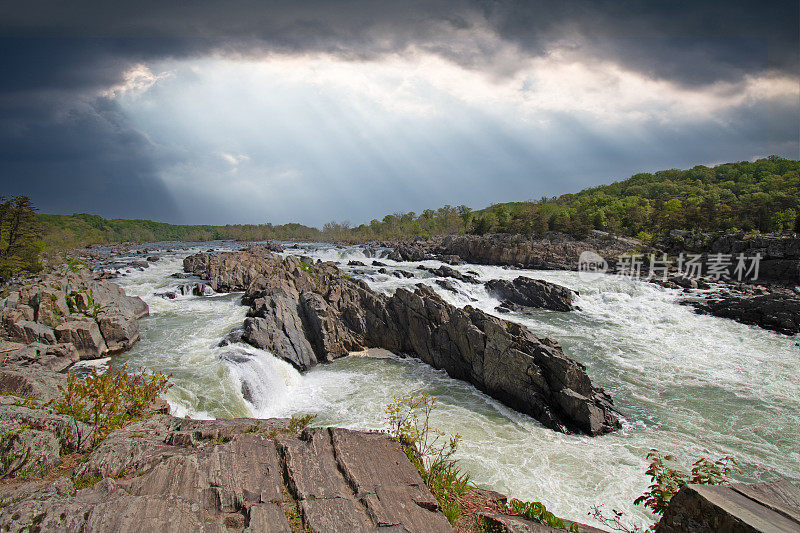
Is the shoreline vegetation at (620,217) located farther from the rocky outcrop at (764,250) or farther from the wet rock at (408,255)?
the wet rock at (408,255)

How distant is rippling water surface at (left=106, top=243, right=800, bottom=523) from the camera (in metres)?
10.2

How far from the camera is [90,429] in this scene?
6316 mm

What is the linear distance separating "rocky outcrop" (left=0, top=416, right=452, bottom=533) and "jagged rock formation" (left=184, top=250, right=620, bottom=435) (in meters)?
9.25

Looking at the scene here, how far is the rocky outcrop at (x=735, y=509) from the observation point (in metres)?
3.34

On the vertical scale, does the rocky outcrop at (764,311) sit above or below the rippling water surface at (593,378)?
above

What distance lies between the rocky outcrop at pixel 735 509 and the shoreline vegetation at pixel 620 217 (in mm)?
41304

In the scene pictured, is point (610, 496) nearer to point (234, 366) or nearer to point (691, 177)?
point (234, 366)

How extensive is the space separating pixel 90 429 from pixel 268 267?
28445mm

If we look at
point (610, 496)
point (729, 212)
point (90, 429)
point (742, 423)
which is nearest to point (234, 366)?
point (90, 429)

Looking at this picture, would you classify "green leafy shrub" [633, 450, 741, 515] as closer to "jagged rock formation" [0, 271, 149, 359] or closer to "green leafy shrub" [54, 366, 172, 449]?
"green leafy shrub" [54, 366, 172, 449]

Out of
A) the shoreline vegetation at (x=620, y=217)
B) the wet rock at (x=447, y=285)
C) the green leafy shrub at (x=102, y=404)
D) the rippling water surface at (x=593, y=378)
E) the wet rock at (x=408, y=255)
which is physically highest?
the shoreline vegetation at (x=620, y=217)

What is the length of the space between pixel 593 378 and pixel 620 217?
87.8 meters
